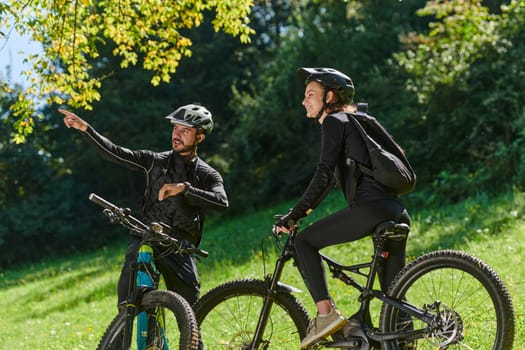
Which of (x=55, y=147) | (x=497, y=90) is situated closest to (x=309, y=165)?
(x=497, y=90)

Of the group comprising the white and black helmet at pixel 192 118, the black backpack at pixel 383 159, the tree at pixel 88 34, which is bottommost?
the black backpack at pixel 383 159

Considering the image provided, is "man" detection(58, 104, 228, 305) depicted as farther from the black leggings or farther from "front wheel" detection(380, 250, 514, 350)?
"front wheel" detection(380, 250, 514, 350)

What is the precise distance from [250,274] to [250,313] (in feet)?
25.7

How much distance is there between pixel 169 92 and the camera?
36.2 m

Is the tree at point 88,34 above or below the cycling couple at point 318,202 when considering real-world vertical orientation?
above

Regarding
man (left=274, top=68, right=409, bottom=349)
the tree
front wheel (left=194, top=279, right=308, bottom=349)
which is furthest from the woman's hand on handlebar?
Result: the tree

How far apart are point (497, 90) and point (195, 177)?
43.0 ft

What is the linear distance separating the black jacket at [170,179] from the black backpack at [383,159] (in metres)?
1.16

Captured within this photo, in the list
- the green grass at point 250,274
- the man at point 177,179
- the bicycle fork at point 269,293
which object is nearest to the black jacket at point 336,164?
the bicycle fork at point 269,293

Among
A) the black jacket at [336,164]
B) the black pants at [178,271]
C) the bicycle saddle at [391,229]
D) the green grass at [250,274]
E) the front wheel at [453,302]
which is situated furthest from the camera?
the green grass at [250,274]

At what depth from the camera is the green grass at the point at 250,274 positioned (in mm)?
9539

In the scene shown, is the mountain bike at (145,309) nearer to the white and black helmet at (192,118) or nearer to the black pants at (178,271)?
the black pants at (178,271)

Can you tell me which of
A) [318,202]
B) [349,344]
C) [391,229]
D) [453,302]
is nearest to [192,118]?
[318,202]

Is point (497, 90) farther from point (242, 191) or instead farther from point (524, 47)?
point (242, 191)
